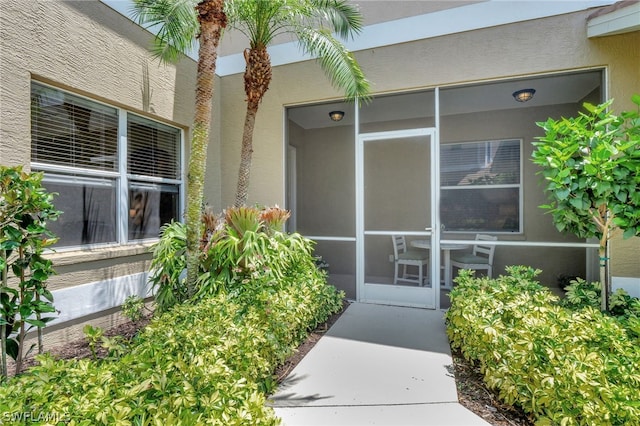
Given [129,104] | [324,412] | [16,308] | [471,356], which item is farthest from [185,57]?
[471,356]

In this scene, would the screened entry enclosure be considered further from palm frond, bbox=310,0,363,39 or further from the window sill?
the window sill

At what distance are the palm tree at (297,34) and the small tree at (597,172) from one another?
262 centimetres

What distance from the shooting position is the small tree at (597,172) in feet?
10.4

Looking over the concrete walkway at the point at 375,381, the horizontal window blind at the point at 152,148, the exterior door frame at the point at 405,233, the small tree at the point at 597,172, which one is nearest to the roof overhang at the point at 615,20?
the small tree at the point at 597,172

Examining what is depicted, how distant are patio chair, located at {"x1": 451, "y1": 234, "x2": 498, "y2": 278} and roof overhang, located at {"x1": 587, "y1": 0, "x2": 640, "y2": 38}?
3070mm

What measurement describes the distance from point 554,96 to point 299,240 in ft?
15.3

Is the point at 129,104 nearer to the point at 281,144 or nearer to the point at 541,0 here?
the point at 281,144

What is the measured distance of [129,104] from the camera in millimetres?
4344

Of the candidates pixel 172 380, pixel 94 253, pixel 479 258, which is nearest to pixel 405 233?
pixel 479 258

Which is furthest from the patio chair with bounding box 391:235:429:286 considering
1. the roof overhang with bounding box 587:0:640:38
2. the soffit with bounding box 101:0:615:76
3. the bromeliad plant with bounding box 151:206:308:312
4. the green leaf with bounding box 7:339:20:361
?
the green leaf with bounding box 7:339:20:361

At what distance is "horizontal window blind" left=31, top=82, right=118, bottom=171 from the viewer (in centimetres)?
349

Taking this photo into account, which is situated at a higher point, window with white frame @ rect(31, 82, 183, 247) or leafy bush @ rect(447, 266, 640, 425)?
window with white frame @ rect(31, 82, 183, 247)

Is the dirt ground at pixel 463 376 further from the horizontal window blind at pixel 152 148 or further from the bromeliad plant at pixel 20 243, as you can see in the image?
the horizontal window blind at pixel 152 148

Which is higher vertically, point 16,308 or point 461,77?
point 461,77
